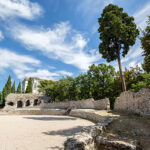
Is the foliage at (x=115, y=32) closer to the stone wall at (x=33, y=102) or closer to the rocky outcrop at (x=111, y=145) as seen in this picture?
the rocky outcrop at (x=111, y=145)

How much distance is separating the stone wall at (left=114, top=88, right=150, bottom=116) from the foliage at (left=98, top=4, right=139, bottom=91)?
3.63 metres

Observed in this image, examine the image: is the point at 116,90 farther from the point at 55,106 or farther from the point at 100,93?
the point at 55,106

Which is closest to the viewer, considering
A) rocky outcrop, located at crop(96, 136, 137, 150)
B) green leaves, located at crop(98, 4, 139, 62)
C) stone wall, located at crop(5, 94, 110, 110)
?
rocky outcrop, located at crop(96, 136, 137, 150)

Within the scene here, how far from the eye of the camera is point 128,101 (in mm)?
9945

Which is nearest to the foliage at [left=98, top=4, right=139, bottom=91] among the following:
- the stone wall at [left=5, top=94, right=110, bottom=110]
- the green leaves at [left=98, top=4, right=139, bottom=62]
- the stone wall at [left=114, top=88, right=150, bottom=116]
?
the green leaves at [left=98, top=4, right=139, bottom=62]

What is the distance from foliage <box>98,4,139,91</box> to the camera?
13495 millimetres

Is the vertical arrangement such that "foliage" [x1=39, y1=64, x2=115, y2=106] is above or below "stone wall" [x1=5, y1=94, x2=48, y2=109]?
above

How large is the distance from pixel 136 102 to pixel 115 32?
346 inches

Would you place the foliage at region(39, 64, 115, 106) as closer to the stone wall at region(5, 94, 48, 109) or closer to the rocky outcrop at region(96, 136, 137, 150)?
the stone wall at region(5, 94, 48, 109)

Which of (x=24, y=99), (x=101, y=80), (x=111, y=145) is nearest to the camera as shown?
(x=111, y=145)

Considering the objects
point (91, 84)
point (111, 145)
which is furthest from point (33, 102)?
point (111, 145)

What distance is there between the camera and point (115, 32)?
13.3 meters

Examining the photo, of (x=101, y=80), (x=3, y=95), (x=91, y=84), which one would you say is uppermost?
(x=101, y=80)

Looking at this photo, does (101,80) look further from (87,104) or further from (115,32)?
(115,32)
